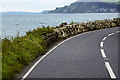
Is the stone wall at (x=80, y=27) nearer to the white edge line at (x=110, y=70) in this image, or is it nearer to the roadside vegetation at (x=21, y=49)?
the roadside vegetation at (x=21, y=49)

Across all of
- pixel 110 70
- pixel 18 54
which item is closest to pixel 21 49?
pixel 18 54

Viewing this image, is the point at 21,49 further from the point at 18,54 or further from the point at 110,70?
the point at 110,70

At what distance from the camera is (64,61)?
1106 centimetres

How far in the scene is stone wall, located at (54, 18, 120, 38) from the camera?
2221 centimetres

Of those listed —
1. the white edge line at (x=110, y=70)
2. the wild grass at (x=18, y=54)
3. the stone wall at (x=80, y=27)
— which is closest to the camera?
the white edge line at (x=110, y=70)

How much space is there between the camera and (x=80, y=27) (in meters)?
27.2

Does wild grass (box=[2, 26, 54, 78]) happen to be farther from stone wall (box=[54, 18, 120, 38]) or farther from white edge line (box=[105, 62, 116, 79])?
stone wall (box=[54, 18, 120, 38])

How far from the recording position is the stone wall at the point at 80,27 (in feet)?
72.9

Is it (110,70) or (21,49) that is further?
(21,49)

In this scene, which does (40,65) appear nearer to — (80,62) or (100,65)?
(80,62)

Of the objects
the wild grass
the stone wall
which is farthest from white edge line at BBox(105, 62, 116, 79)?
the stone wall

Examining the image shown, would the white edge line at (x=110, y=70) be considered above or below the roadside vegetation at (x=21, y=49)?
below

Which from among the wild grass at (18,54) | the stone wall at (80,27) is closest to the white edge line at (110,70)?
the wild grass at (18,54)

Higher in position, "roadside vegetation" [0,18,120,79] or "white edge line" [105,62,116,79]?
"roadside vegetation" [0,18,120,79]
